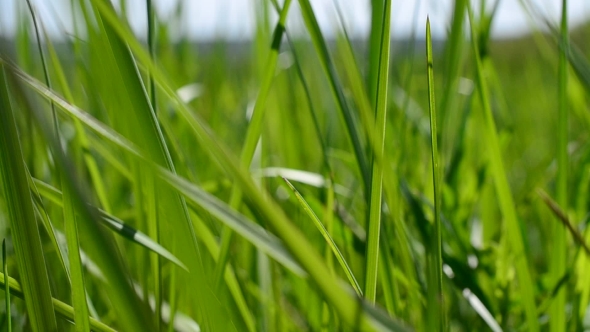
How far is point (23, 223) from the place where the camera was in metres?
0.19

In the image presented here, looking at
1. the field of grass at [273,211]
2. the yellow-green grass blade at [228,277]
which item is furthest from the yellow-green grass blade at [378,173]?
the yellow-green grass blade at [228,277]

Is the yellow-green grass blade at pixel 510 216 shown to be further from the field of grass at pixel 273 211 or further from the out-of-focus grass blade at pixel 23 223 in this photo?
the out-of-focus grass blade at pixel 23 223

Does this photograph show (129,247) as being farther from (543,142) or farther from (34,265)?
(543,142)

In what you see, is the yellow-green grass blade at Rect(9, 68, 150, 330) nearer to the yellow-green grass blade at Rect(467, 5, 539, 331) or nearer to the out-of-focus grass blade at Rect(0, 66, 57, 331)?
the out-of-focus grass blade at Rect(0, 66, 57, 331)

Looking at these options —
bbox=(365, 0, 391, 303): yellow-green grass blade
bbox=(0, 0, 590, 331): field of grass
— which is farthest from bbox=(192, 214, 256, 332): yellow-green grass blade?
bbox=(365, 0, 391, 303): yellow-green grass blade

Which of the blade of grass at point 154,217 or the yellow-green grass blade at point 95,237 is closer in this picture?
the yellow-green grass blade at point 95,237

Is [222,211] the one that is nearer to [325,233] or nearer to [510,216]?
[325,233]

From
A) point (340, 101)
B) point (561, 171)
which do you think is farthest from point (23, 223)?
point (561, 171)

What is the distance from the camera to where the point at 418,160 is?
0.59m

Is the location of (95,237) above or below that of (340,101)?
below

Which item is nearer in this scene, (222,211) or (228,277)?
(222,211)

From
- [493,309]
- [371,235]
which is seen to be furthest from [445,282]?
[371,235]

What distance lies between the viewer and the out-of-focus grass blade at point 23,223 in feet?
0.58

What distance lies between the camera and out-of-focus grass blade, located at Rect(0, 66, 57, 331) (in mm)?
178
